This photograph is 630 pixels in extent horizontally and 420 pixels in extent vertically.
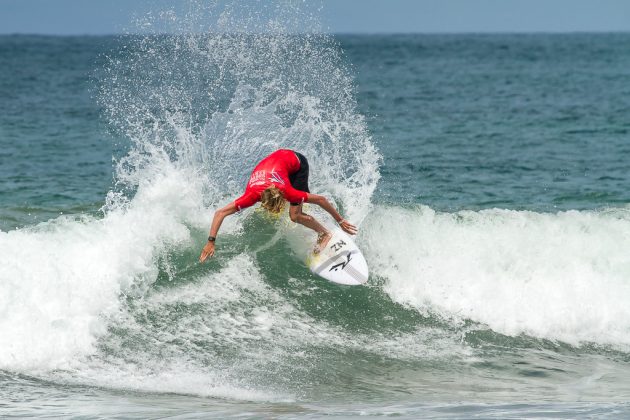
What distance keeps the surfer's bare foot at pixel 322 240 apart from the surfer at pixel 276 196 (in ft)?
1.11

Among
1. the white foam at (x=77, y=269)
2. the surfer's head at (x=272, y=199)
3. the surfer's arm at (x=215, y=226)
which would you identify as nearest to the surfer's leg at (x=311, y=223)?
the surfer's head at (x=272, y=199)

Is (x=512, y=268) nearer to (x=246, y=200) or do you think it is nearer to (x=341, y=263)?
(x=341, y=263)

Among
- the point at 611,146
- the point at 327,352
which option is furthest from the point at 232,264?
the point at 611,146

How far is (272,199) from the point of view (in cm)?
871

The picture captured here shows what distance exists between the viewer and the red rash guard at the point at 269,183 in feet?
29.0

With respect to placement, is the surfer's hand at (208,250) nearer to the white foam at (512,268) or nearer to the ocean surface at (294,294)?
the ocean surface at (294,294)

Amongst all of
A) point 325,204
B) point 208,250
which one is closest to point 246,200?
point 208,250

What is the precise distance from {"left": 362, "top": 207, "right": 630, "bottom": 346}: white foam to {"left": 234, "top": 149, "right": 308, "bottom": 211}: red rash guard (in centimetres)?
181

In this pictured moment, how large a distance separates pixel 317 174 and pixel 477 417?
17.6ft

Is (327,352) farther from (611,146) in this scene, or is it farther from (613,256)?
(611,146)

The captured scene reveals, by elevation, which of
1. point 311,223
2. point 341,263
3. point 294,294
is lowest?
point 294,294

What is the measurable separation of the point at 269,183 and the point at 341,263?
1.47m

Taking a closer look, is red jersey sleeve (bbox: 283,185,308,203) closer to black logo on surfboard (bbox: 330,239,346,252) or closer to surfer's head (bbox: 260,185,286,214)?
surfer's head (bbox: 260,185,286,214)

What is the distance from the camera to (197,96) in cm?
2345
